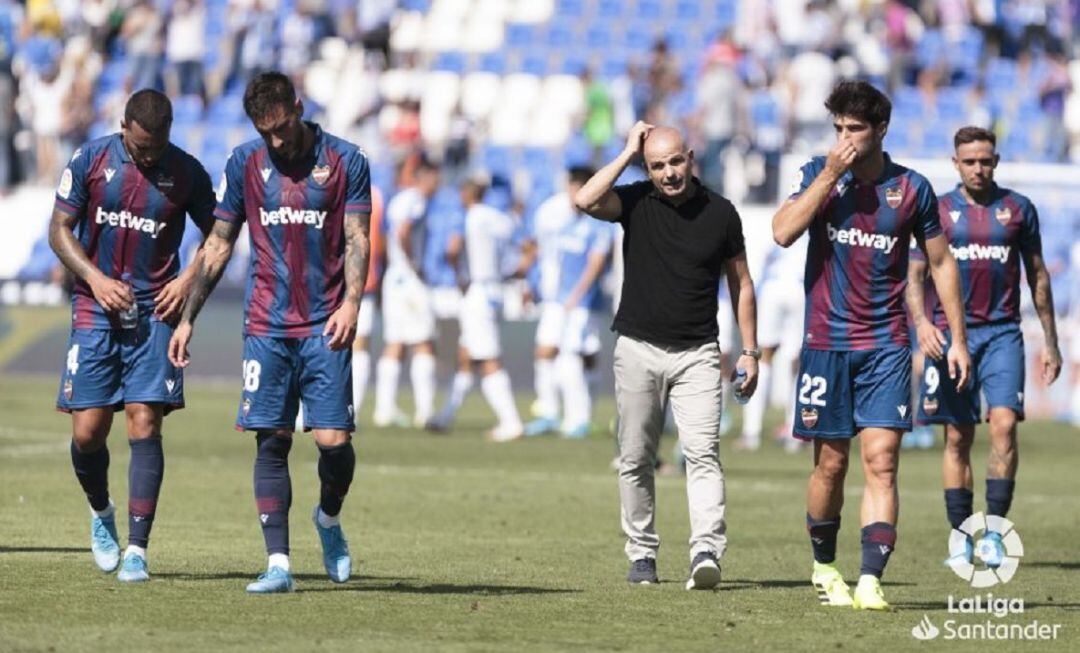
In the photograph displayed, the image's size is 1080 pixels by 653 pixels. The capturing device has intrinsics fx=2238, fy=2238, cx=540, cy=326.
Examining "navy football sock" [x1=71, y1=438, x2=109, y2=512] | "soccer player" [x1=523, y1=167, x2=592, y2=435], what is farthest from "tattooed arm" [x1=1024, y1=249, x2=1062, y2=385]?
"soccer player" [x1=523, y1=167, x2=592, y2=435]

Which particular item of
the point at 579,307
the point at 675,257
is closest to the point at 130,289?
the point at 675,257

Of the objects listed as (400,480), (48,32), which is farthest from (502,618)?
(48,32)

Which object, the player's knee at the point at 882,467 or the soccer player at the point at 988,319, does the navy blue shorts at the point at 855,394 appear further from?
the soccer player at the point at 988,319

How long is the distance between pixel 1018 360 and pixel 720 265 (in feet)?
8.42

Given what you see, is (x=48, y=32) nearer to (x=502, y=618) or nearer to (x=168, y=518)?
(x=168, y=518)

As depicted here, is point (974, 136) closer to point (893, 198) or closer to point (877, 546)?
point (893, 198)

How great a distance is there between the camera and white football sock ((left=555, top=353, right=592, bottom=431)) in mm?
21500

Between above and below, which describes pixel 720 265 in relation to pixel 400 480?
above

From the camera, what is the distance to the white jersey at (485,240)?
21.7 meters

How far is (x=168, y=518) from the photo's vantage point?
44.8 feet

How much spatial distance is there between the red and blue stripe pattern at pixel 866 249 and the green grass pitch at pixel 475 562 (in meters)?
1.26

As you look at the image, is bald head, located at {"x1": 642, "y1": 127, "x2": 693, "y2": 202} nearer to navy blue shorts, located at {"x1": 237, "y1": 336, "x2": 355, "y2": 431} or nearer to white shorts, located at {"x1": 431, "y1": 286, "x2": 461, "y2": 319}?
navy blue shorts, located at {"x1": 237, "y1": 336, "x2": 355, "y2": 431}

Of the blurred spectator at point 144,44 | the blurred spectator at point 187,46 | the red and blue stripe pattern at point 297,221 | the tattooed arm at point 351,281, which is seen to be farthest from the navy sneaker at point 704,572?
the blurred spectator at point 187,46

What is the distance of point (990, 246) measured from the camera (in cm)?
1241
